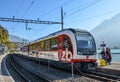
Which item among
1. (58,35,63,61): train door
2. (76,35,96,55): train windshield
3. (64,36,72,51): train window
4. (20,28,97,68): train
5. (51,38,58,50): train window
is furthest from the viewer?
(51,38,58,50): train window

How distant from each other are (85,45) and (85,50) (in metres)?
0.46

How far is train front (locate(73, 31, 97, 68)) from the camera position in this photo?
18.3 m

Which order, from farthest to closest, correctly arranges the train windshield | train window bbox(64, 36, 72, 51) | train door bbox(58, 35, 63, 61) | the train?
train door bbox(58, 35, 63, 61) < train window bbox(64, 36, 72, 51) < the train windshield < the train

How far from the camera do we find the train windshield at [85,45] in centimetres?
1841

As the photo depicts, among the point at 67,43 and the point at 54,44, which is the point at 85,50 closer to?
the point at 67,43

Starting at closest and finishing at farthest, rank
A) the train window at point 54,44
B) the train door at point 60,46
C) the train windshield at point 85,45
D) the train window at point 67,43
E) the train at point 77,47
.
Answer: the train at point 77,47 < the train windshield at point 85,45 < the train window at point 67,43 < the train door at point 60,46 < the train window at point 54,44

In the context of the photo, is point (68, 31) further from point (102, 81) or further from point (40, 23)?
point (40, 23)

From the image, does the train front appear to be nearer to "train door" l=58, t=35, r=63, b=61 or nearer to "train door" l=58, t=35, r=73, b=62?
"train door" l=58, t=35, r=73, b=62

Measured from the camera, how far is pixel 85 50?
18547 mm

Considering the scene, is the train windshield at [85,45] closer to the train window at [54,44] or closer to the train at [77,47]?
the train at [77,47]

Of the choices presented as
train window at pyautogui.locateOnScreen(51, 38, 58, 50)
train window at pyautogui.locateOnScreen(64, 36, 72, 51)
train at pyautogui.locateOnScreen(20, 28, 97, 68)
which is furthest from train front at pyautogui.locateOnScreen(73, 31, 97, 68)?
train window at pyautogui.locateOnScreen(51, 38, 58, 50)

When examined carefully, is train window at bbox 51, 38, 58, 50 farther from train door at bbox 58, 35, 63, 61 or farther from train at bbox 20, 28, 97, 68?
train door at bbox 58, 35, 63, 61

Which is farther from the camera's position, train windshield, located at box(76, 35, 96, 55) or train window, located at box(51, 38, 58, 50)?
train window, located at box(51, 38, 58, 50)

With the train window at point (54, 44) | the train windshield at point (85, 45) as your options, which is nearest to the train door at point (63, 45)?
the train windshield at point (85, 45)
